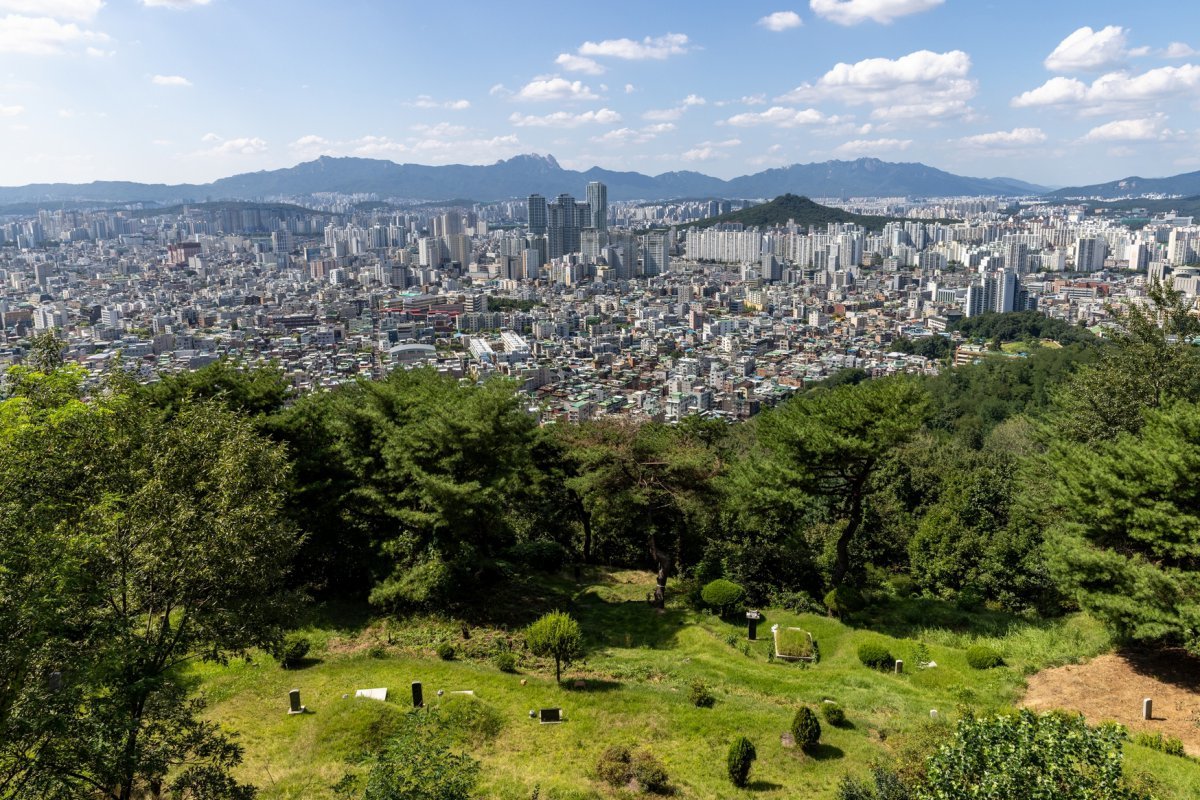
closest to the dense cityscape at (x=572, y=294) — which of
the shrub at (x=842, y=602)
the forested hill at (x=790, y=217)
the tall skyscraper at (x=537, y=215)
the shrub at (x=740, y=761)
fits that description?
the tall skyscraper at (x=537, y=215)

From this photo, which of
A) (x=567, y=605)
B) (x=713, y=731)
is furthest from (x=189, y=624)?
(x=567, y=605)

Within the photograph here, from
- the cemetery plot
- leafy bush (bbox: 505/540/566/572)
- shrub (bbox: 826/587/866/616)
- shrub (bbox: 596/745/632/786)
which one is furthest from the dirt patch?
leafy bush (bbox: 505/540/566/572)

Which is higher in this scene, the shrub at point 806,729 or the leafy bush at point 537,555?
the shrub at point 806,729

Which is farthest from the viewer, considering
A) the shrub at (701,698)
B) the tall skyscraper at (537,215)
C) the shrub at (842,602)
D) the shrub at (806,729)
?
the tall skyscraper at (537,215)

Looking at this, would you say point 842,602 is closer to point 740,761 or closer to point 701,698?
point 701,698

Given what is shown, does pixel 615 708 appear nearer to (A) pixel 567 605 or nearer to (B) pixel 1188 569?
(A) pixel 567 605

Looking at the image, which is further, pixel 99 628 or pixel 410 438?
pixel 410 438

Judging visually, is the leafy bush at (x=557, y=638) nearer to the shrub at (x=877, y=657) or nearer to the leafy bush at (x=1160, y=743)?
the shrub at (x=877, y=657)
